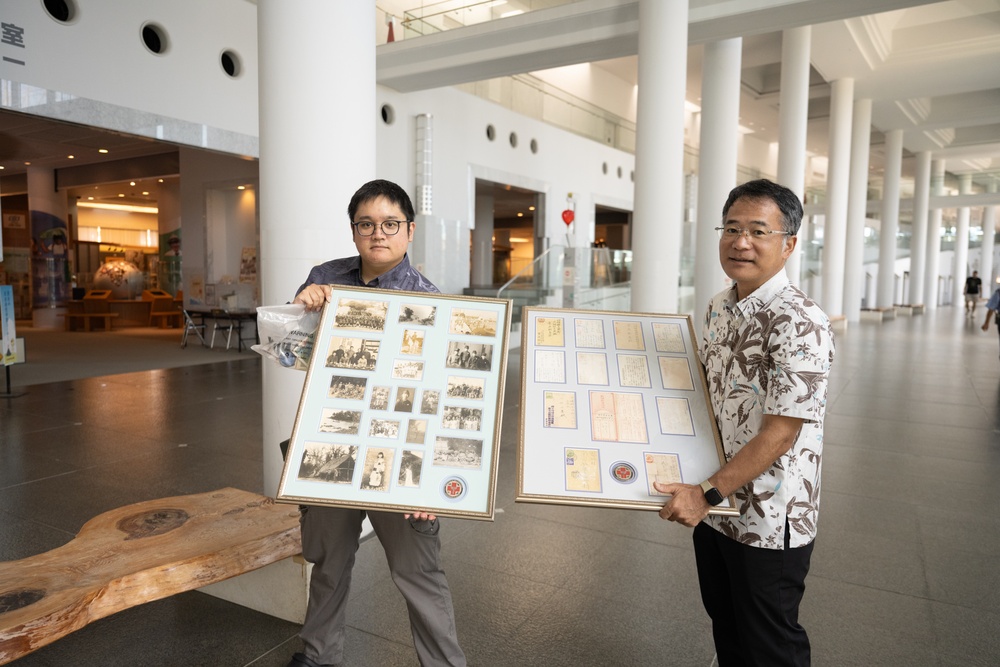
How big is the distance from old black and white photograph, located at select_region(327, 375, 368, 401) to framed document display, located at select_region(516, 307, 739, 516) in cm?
48

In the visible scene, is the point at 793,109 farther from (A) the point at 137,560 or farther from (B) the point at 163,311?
(B) the point at 163,311

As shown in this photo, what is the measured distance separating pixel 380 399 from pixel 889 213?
28.2m

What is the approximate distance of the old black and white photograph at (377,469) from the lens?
1753 mm

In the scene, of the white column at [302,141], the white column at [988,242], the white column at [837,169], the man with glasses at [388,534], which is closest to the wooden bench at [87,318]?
the white column at [302,141]

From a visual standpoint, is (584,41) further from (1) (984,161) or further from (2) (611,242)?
(1) (984,161)

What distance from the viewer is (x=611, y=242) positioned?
3447 cm

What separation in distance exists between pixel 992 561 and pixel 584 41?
343 inches

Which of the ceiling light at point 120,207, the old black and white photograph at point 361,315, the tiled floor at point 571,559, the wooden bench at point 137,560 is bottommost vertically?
the tiled floor at point 571,559

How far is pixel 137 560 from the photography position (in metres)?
2.33

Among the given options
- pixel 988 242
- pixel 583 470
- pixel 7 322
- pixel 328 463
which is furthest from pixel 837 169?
pixel 988 242

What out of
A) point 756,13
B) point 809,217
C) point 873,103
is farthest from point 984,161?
point 756,13

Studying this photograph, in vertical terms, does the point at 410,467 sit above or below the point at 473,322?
below

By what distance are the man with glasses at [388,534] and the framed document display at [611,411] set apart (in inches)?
21.4

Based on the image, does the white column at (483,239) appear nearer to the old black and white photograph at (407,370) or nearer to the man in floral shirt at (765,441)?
the old black and white photograph at (407,370)
